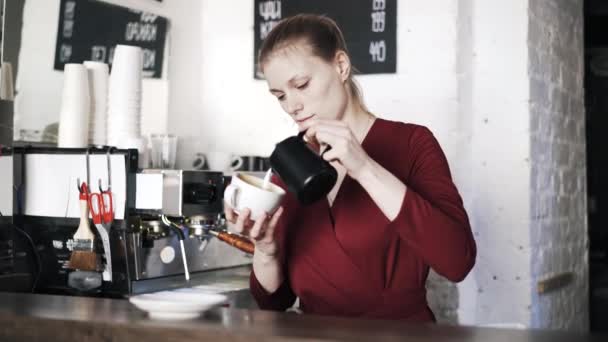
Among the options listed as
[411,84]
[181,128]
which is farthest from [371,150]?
[181,128]

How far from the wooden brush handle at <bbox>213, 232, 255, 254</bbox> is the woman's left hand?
842 millimetres

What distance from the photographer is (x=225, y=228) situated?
216 cm

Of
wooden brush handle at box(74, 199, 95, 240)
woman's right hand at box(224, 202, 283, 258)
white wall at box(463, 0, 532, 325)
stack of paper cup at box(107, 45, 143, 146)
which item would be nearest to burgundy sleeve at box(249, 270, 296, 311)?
woman's right hand at box(224, 202, 283, 258)

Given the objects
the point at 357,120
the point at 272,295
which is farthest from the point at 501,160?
the point at 272,295

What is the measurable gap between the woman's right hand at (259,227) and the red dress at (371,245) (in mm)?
65

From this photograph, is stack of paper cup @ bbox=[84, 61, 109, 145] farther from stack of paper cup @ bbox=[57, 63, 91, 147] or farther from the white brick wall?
the white brick wall

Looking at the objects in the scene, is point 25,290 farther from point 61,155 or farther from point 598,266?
point 598,266

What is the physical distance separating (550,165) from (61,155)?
69.7 inches

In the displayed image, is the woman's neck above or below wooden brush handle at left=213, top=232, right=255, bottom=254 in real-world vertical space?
above

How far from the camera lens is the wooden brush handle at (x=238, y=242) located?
198cm

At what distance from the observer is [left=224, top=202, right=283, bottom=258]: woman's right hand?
126cm

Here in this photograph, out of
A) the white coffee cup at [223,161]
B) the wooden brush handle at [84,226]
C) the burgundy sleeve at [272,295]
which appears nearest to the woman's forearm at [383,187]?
the burgundy sleeve at [272,295]

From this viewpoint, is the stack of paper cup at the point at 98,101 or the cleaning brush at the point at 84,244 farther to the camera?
the stack of paper cup at the point at 98,101

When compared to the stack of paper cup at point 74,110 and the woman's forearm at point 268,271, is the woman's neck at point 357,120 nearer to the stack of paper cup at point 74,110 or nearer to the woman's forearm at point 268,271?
the woman's forearm at point 268,271
